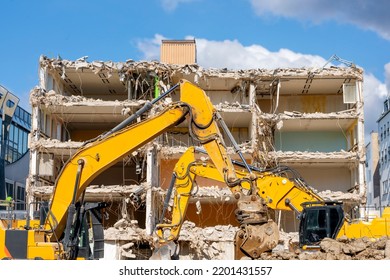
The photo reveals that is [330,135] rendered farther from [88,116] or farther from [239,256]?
[239,256]

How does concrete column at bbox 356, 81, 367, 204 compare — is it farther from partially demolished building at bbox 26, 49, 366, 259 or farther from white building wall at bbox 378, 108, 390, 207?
white building wall at bbox 378, 108, 390, 207

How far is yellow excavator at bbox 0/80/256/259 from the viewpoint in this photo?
16.1m

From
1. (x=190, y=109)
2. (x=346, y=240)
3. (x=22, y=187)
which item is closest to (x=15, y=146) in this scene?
(x=22, y=187)

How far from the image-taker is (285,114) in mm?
35906

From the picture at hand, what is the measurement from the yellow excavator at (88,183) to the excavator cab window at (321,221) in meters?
3.48

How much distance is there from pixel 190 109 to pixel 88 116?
19.1 metres

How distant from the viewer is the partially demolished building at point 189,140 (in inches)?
1328

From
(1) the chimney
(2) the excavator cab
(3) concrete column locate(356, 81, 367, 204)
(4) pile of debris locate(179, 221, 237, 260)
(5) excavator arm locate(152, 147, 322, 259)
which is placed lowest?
(4) pile of debris locate(179, 221, 237, 260)

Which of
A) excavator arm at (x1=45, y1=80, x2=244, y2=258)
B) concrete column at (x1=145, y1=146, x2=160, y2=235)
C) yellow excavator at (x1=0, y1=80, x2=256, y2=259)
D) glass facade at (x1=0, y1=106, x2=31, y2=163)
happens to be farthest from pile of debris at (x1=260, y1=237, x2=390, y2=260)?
glass facade at (x1=0, y1=106, x2=31, y2=163)

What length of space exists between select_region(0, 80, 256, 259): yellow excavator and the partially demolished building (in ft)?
45.3

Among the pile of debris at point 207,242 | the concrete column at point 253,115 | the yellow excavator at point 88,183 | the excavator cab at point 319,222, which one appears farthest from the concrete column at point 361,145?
the yellow excavator at point 88,183

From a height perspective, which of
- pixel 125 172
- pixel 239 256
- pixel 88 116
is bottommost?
pixel 239 256

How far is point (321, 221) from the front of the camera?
1973cm

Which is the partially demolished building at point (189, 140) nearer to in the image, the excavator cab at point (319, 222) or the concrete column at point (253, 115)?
the concrete column at point (253, 115)
